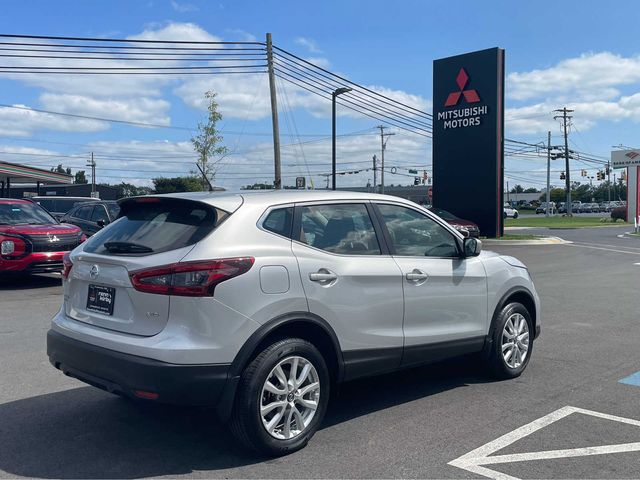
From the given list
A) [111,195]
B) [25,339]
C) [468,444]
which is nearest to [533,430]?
[468,444]

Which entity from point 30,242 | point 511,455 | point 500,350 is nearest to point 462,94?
point 30,242

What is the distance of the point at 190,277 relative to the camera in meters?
3.97

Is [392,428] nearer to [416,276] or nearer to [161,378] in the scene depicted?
[416,276]

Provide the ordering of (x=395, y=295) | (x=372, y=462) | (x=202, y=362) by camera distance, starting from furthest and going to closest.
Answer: (x=395, y=295) < (x=372, y=462) < (x=202, y=362)

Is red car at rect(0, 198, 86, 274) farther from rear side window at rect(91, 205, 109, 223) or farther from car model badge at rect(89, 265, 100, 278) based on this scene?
car model badge at rect(89, 265, 100, 278)

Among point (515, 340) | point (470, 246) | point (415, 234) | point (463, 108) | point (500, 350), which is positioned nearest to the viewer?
point (415, 234)

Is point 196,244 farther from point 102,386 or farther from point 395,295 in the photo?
point 395,295

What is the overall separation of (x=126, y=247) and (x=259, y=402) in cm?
141

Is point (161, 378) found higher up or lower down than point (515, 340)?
higher up

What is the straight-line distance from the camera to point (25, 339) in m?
7.76

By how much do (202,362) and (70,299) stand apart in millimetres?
1437

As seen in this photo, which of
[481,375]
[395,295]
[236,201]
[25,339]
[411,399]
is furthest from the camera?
[25,339]

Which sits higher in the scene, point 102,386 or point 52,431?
point 102,386

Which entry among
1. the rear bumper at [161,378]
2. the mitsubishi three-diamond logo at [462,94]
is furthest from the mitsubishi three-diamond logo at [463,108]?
the rear bumper at [161,378]
